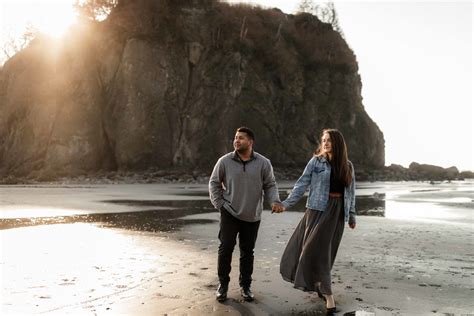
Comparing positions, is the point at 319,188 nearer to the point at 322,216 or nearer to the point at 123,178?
the point at 322,216

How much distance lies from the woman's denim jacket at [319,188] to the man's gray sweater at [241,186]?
0.38 metres

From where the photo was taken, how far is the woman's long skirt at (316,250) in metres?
5.47

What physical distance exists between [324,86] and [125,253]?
5874 centimetres

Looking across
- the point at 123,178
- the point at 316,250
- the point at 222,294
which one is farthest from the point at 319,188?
the point at 123,178

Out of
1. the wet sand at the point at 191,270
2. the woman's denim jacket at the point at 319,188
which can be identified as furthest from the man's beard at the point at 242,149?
the wet sand at the point at 191,270

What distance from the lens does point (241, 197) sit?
579 centimetres

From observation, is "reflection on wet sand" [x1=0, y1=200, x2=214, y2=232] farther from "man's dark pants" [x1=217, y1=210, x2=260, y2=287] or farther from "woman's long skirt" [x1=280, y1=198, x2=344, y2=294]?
"woman's long skirt" [x1=280, y1=198, x2=344, y2=294]

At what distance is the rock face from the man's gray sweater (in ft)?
138

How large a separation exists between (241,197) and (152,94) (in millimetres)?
44773

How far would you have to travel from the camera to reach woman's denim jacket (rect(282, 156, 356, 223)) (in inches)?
220

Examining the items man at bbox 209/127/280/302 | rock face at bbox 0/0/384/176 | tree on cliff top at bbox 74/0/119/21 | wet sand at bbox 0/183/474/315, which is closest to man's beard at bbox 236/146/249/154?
man at bbox 209/127/280/302

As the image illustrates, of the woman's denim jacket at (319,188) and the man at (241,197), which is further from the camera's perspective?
the man at (241,197)

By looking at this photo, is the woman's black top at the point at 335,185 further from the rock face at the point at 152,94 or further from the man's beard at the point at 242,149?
Answer: the rock face at the point at 152,94

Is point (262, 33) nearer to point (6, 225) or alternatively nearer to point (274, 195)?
point (6, 225)
